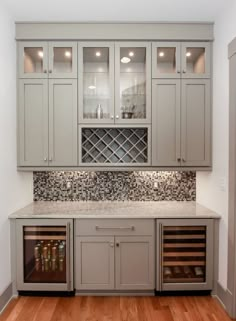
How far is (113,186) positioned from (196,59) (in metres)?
1.75

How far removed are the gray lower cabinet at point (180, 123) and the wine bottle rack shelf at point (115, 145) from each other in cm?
17

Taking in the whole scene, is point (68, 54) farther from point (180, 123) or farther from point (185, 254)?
point (185, 254)

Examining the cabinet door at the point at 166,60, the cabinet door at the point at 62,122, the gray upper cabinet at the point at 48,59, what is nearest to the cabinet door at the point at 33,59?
the gray upper cabinet at the point at 48,59

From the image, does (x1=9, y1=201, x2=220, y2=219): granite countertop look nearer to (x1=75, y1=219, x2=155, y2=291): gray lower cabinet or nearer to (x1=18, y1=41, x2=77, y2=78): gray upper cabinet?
(x1=75, y1=219, x2=155, y2=291): gray lower cabinet

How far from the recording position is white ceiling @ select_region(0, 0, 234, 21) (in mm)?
2479

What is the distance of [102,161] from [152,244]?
3.38ft

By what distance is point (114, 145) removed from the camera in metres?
3.02

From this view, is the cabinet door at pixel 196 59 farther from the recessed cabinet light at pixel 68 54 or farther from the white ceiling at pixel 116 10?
the recessed cabinet light at pixel 68 54

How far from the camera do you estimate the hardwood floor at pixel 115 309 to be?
7.75ft

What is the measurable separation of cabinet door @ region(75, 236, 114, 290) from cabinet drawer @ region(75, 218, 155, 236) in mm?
66

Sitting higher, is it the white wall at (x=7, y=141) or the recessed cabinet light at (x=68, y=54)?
the recessed cabinet light at (x=68, y=54)

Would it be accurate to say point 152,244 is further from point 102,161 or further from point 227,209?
point 102,161

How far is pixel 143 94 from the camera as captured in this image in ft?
9.62

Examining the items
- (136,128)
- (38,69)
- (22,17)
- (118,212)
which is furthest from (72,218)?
(22,17)
